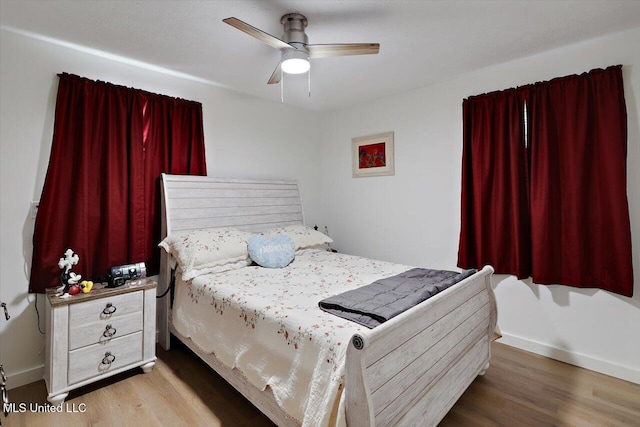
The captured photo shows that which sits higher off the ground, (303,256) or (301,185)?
(301,185)

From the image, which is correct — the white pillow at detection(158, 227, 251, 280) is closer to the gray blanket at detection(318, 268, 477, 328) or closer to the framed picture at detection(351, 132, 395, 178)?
the gray blanket at detection(318, 268, 477, 328)

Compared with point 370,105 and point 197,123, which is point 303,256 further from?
point 370,105

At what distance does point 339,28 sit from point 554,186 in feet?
7.06

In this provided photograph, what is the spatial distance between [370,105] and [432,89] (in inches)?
31.8

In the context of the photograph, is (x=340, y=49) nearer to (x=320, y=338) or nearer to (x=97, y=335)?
(x=320, y=338)

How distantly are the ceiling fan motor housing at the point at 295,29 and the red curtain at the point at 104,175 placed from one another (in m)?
1.52

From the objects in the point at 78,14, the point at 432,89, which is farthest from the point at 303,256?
the point at 78,14

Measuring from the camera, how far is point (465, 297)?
2.03 metres

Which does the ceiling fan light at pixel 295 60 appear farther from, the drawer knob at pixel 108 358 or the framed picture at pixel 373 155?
the drawer knob at pixel 108 358

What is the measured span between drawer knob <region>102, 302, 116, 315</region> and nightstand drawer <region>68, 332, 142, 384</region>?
8.4 inches

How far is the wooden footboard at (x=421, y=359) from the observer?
4.08 feet

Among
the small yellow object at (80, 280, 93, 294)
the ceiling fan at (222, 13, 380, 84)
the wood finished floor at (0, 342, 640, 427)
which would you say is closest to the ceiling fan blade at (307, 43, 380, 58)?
the ceiling fan at (222, 13, 380, 84)

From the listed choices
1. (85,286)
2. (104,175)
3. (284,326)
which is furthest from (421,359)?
(104,175)

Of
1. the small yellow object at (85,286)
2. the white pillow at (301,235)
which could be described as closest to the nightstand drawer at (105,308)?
the small yellow object at (85,286)
